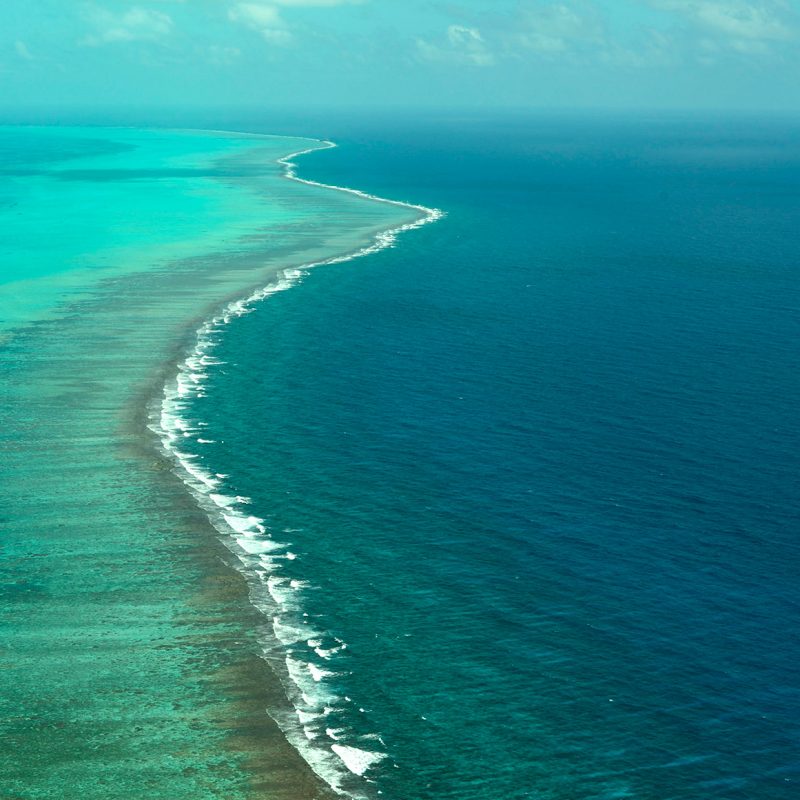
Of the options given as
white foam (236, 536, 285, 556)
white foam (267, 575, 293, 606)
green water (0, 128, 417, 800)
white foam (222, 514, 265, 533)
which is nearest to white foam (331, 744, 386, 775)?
green water (0, 128, 417, 800)

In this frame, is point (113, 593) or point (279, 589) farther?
point (279, 589)

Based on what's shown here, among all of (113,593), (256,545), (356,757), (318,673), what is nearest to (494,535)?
(256,545)

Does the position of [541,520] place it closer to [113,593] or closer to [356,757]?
[356,757]

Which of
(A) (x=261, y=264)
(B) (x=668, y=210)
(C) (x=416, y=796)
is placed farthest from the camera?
(B) (x=668, y=210)

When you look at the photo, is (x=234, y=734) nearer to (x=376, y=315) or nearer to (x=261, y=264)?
(x=376, y=315)

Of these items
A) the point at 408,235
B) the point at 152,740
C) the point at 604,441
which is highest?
the point at 408,235

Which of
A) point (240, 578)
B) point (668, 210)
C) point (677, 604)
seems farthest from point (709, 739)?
point (668, 210)
